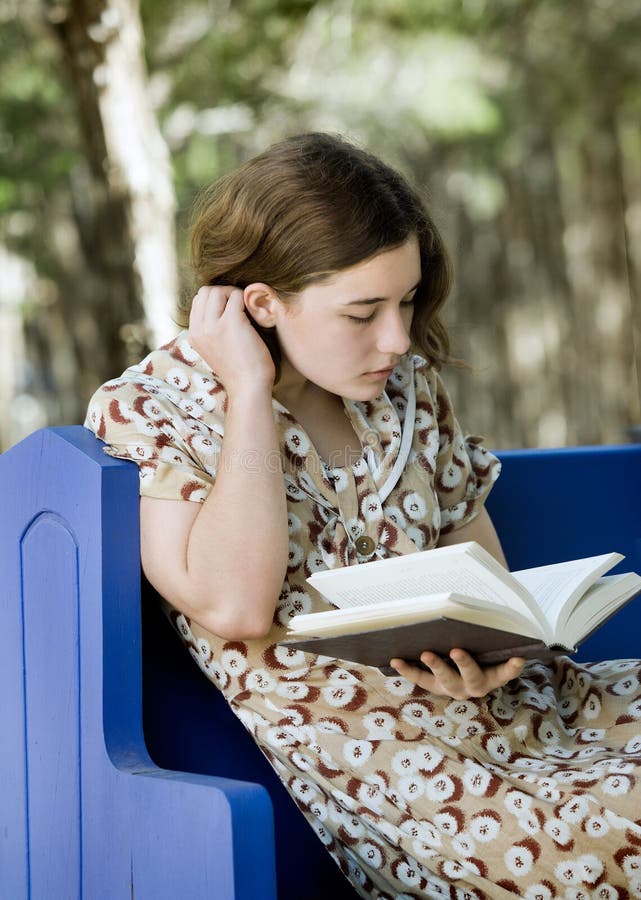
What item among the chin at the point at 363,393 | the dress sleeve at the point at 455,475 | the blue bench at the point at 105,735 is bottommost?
the blue bench at the point at 105,735

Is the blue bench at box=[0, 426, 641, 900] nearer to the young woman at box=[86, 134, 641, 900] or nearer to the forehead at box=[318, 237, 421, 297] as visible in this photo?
the young woman at box=[86, 134, 641, 900]

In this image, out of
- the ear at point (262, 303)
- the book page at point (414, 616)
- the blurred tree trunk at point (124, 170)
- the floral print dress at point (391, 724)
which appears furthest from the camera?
the blurred tree trunk at point (124, 170)

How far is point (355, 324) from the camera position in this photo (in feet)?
6.38

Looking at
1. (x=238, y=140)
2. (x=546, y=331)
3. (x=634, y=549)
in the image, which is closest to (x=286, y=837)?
(x=634, y=549)

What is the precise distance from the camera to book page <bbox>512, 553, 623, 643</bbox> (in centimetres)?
160

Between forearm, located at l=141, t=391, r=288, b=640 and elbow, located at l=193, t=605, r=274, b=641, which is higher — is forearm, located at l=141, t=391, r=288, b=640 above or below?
above

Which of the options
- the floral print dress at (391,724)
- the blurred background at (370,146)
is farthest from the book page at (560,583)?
the blurred background at (370,146)

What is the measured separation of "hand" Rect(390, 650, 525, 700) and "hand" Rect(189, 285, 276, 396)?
47 centimetres

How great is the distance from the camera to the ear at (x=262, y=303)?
198cm

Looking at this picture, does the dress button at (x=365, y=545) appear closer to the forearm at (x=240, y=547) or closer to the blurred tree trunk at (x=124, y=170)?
the forearm at (x=240, y=547)

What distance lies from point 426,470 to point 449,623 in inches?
25.9

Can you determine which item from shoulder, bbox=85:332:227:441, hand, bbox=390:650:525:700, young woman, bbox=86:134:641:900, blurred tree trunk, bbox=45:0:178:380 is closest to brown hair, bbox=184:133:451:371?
young woman, bbox=86:134:641:900

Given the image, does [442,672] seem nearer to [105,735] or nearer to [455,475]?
[105,735]

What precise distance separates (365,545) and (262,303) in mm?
401
